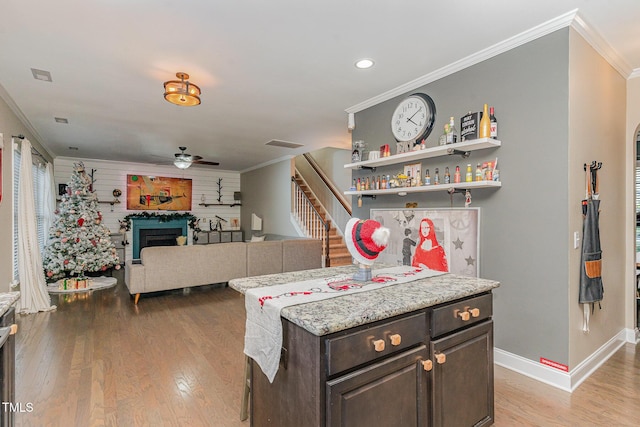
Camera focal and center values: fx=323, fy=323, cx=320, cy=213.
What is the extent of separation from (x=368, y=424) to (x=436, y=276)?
102 centimetres

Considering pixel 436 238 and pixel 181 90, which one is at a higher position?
pixel 181 90

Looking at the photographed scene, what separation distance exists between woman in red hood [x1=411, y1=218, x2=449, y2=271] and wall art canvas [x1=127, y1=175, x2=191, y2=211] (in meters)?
7.47

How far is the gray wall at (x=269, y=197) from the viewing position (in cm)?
753

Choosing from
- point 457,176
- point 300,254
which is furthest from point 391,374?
point 300,254

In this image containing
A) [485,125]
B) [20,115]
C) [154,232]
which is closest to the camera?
[485,125]

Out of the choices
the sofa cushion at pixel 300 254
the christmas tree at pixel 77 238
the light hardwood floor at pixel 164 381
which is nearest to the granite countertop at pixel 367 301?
the light hardwood floor at pixel 164 381

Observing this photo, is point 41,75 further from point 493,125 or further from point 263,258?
point 493,125

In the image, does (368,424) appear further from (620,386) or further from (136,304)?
(136,304)

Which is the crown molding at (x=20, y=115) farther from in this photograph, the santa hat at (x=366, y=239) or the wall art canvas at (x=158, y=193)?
the santa hat at (x=366, y=239)

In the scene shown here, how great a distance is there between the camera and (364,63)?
293 centimetres

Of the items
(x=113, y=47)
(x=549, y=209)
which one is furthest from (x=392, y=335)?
(x=113, y=47)

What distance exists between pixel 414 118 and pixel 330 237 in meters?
4.11

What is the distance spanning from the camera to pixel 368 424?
1.30 meters

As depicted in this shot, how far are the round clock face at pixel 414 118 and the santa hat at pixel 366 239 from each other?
6.16 ft
